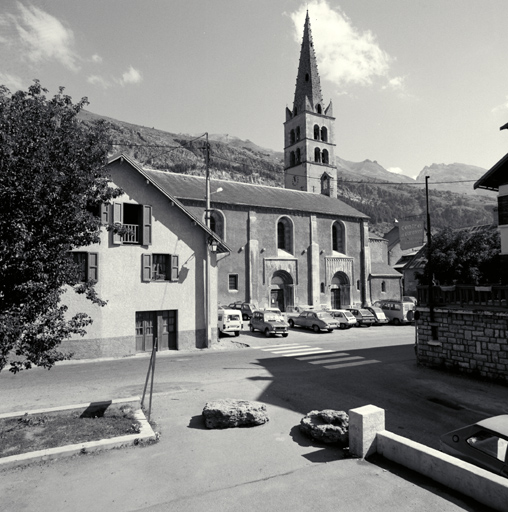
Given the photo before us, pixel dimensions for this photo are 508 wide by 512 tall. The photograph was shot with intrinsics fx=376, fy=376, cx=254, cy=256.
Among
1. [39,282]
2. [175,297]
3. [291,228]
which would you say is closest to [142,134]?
[291,228]

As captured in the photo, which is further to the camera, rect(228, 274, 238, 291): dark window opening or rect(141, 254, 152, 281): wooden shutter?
rect(228, 274, 238, 291): dark window opening

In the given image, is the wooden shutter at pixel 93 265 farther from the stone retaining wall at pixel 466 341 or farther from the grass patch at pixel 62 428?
the stone retaining wall at pixel 466 341

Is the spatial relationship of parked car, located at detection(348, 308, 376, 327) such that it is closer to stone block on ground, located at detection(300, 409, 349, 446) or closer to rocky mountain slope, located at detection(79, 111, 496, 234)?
stone block on ground, located at detection(300, 409, 349, 446)

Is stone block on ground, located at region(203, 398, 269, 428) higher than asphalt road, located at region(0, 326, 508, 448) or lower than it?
higher

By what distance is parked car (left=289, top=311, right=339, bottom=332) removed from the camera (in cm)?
2745

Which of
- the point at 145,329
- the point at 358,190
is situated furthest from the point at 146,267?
the point at 358,190

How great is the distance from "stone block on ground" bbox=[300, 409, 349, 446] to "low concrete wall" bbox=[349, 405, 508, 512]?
0.43m

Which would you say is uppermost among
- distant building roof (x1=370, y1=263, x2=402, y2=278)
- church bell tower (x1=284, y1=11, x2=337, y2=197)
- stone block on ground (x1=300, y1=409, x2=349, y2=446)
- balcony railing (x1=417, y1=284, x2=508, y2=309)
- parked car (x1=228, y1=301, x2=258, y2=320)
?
church bell tower (x1=284, y1=11, x2=337, y2=197)

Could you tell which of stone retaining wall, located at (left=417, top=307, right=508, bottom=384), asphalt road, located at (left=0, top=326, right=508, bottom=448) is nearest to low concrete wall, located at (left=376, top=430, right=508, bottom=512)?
asphalt road, located at (left=0, top=326, right=508, bottom=448)

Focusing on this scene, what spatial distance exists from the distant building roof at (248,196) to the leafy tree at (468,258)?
39.9 ft

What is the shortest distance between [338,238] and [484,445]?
39.0 metres

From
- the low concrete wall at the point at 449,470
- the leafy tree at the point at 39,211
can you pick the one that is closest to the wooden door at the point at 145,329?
the leafy tree at the point at 39,211

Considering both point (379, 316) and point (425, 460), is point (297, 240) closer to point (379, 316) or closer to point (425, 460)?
point (379, 316)

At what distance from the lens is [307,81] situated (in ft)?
178
